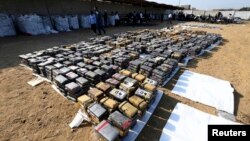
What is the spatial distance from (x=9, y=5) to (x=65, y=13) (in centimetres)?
407

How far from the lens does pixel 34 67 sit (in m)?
4.80

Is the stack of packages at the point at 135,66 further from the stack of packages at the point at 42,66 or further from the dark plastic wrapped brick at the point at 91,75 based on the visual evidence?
the stack of packages at the point at 42,66

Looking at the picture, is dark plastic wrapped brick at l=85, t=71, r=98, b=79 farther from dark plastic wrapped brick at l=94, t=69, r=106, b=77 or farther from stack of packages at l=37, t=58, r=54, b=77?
stack of packages at l=37, t=58, r=54, b=77

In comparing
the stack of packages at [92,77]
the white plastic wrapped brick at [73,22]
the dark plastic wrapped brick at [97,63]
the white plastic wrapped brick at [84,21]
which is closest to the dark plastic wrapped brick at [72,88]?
the stack of packages at [92,77]

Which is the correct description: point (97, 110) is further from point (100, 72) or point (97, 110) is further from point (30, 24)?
point (30, 24)

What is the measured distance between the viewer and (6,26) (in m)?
9.12

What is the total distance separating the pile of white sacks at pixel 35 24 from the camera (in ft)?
29.9

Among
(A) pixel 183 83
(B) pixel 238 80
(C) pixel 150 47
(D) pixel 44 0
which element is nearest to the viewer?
(A) pixel 183 83

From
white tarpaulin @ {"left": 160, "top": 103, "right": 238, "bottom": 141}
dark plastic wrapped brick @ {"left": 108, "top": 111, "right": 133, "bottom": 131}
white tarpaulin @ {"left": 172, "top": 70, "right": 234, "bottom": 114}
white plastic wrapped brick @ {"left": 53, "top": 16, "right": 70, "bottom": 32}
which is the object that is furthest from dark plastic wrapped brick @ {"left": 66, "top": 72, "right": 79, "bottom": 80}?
white plastic wrapped brick @ {"left": 53, "top": 16, "right": 70, "bottom": 32}

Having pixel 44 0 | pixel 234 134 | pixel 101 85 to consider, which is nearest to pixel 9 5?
pixel 44 0

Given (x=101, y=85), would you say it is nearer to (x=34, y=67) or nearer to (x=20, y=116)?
(x=20, y=116)

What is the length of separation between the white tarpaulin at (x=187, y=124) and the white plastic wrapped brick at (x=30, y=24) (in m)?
10.3

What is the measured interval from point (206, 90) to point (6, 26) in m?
11.1

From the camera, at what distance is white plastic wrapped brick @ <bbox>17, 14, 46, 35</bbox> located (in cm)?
958
